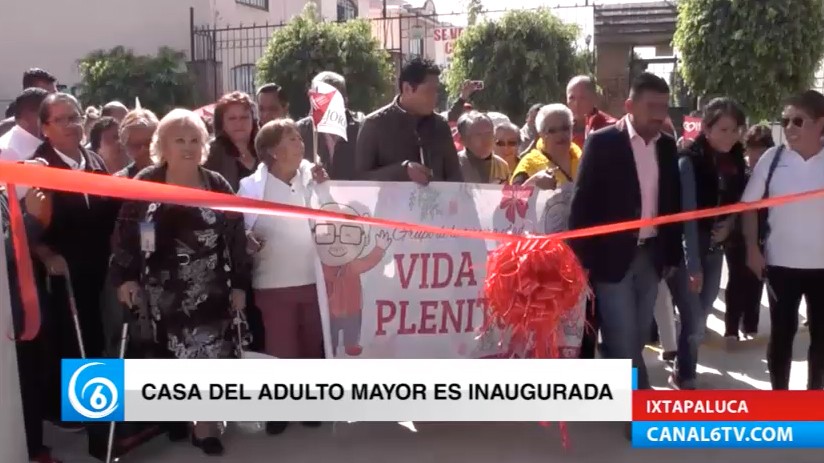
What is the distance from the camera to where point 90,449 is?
4340mm

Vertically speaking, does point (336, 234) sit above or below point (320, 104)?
below

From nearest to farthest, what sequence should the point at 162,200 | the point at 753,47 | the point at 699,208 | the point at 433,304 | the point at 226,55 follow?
the point at 162,200, the point at 433,304, the point at 699,208, the point at 753,47, the point at 226,55

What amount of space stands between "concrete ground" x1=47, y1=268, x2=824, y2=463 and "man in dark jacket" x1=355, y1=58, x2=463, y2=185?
1.41 meters

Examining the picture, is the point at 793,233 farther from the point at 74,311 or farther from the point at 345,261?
the point at 74,311

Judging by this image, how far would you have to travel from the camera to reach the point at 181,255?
4102 mm

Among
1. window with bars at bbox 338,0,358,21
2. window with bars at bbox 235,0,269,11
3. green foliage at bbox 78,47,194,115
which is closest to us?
green foliage at bbox 78,47,194,115

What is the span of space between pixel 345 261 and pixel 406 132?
2.69 ft

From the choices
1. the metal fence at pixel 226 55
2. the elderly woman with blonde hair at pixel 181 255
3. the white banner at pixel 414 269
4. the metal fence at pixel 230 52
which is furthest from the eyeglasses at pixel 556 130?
the metal fence at pixel 226 55

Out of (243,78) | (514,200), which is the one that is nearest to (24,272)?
(514,200)

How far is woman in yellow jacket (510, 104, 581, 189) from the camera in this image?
4.89m

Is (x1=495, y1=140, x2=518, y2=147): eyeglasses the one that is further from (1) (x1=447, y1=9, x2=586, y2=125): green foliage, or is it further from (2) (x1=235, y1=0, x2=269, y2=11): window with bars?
(2) (x1=235, y1=0, x2=269, y2=11): window with bars

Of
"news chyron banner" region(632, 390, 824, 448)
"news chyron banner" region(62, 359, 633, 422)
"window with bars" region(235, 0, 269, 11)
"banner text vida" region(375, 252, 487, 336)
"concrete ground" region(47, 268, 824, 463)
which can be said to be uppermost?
"window with bars" region(235, 0, 269, 11)

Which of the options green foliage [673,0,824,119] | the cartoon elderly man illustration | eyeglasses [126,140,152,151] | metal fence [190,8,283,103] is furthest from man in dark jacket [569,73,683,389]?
metal fence [190,8,283,103]

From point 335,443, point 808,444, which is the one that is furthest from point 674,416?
point 335,443
